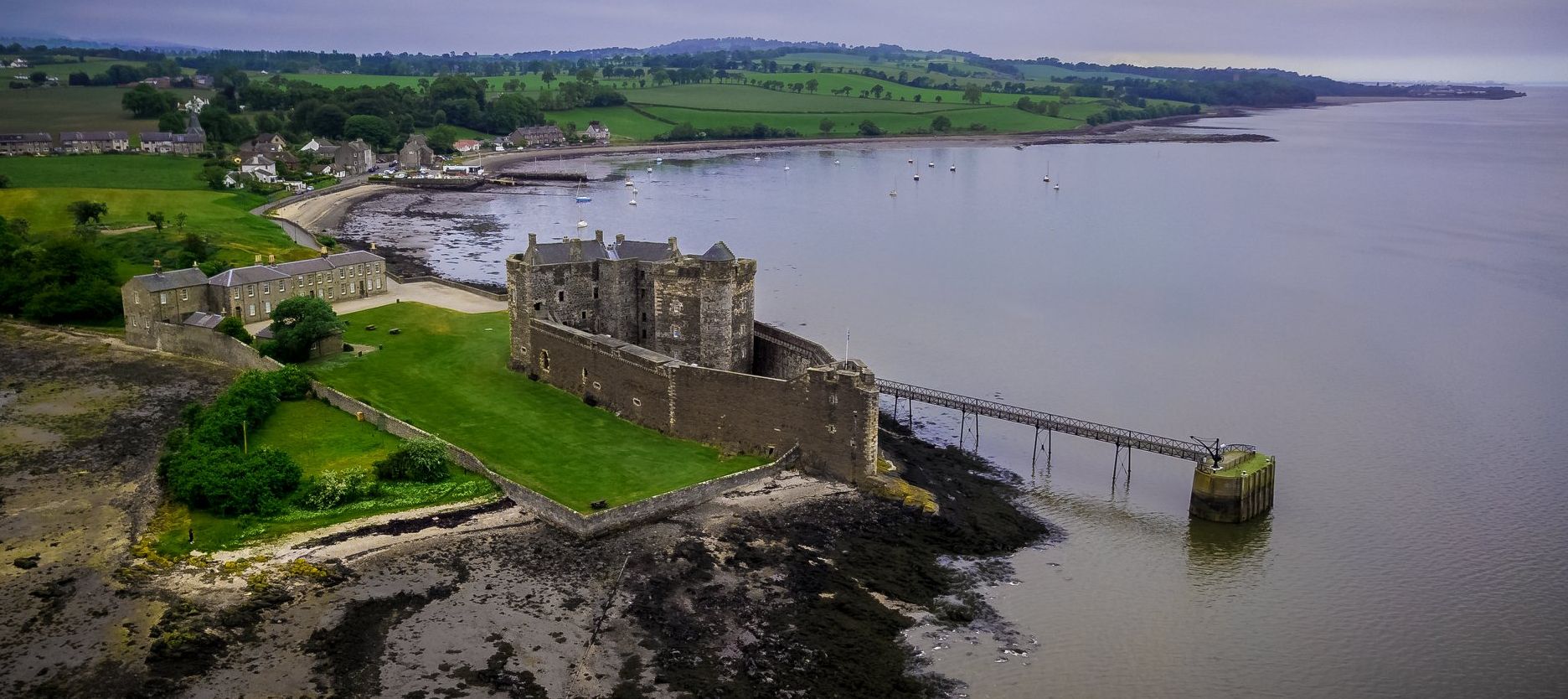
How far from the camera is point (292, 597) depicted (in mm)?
31438

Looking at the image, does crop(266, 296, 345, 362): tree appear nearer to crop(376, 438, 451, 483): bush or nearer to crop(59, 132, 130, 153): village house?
crop(376, 438, 451, 483): bush

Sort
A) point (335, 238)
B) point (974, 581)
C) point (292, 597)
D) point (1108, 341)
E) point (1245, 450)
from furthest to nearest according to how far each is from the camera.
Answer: point (335, 238) → point (1108, 341) → point (1245, 450) → point (974, 581) → point (292, 597)

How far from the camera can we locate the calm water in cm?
3334

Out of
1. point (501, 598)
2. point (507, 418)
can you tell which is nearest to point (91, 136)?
point (507, 418)

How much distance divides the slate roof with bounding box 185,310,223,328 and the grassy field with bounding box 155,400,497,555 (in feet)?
38.1

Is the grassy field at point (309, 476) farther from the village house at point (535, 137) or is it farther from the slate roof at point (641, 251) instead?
the village house at point (535, 137)

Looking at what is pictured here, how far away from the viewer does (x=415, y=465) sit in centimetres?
3884

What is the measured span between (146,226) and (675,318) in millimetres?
51458

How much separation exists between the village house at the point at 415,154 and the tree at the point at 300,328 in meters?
93.6

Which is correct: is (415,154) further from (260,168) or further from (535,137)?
(535,137)

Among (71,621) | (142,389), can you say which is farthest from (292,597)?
(142,389)

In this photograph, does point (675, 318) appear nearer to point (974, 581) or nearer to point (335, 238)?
point (974, 581)

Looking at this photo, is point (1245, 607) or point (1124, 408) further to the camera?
point (1124, 408)

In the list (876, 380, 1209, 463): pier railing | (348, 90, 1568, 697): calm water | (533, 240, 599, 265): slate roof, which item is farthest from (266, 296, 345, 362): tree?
(348, 90, 1568, 697): calm water
